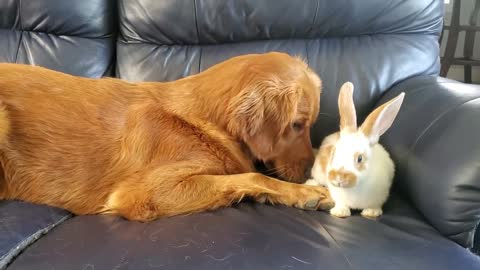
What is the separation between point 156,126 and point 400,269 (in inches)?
39.9

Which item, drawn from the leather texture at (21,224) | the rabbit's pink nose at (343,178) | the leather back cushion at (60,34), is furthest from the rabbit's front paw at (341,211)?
the leather back cushion at (60,34)

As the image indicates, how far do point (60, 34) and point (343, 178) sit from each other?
188 centimetres

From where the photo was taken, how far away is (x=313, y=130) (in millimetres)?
2141

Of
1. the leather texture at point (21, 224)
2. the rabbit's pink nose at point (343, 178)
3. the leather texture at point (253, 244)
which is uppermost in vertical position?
the rabbit's pink nose at point (343, 178)

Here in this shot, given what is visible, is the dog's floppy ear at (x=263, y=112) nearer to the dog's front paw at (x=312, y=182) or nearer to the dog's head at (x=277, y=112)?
the dog's head at (x=277, y=112)

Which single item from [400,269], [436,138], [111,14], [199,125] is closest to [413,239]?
[400,269]

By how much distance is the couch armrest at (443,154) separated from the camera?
1387 mm

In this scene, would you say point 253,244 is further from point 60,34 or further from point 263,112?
point 60,34

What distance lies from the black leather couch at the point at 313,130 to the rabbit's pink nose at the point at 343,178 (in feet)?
0.44

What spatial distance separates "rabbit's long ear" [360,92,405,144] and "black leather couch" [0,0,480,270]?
0.17 metres

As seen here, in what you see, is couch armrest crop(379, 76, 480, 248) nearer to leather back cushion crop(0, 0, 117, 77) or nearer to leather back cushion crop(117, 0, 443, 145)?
leather back cushion crop(117, 0, 443, 145)

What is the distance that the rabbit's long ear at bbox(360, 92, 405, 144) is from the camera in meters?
1.54

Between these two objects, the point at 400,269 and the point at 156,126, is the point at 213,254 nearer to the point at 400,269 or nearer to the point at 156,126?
the point at 400,269

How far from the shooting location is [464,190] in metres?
1.38
